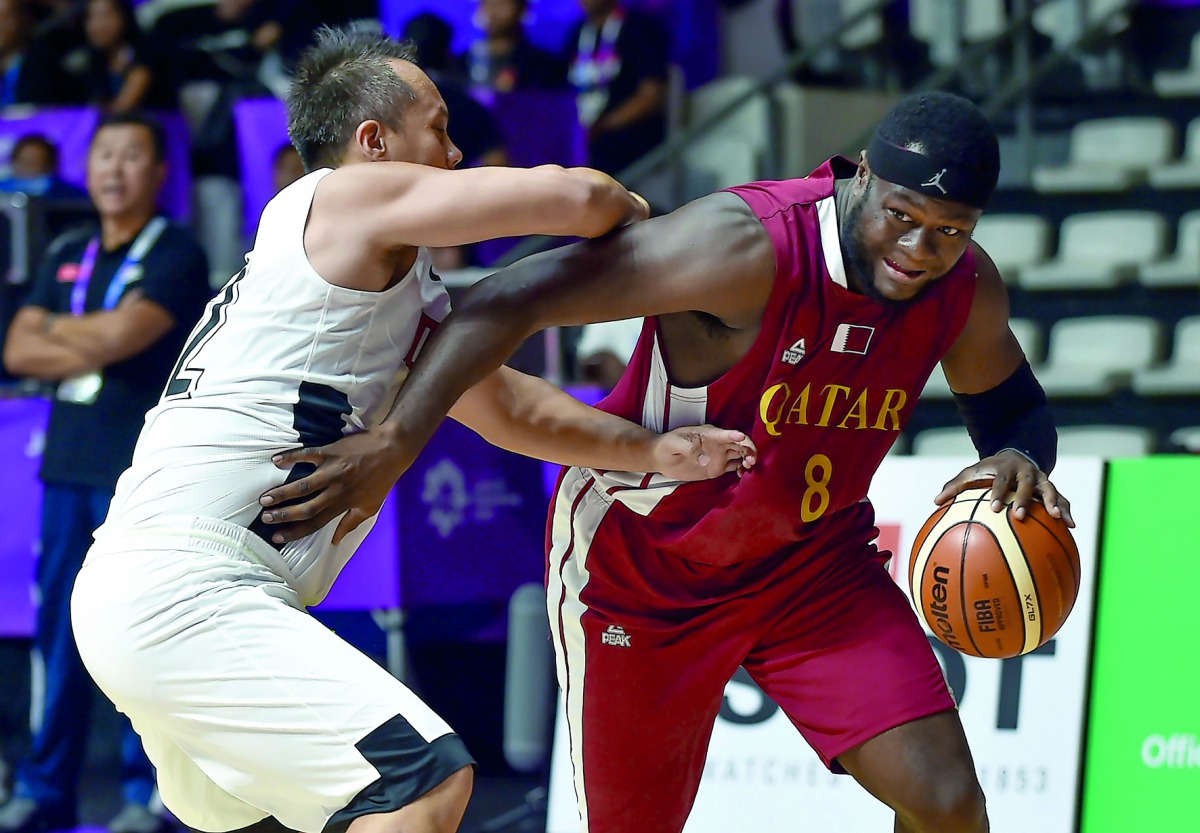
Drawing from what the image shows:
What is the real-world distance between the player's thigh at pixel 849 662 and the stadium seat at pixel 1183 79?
5.54 meters

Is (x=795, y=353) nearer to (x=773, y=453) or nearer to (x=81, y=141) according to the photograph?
(x=773, y=453)

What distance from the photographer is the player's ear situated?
313 cm

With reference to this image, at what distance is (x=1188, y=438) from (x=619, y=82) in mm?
3610

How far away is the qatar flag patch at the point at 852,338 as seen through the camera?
328 cm

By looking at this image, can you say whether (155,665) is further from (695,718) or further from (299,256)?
(695,718)

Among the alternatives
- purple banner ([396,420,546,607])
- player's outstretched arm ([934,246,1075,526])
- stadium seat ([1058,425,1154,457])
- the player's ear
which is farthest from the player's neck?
stadium seat ([1058,425,1154,457])

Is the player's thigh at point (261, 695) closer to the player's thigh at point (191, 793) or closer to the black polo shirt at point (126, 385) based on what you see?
the player's thigh at point (191, 793)

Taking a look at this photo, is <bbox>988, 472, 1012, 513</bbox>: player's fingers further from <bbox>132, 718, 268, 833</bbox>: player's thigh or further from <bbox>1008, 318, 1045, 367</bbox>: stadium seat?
<bbox>1008, 318, 1045, 367</bbox>: stadium seat

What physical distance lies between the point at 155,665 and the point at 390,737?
1.48ft

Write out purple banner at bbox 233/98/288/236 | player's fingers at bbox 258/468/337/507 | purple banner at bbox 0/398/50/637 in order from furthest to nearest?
purple banner at bbox 233/98/288/236, purple banner at bbox 0/398/50/637, player's fingers at bbox 258/468/337/507

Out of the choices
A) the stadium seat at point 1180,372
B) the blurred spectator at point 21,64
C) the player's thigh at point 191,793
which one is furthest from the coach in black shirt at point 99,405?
the stadium seat at point 1180,372

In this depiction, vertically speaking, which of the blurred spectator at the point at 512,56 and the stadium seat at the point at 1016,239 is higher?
the blurred spectator at the point at 512,56

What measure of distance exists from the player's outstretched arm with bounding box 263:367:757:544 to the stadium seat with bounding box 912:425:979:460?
3.66 meters

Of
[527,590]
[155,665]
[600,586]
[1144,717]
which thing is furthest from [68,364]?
[1144,717]
